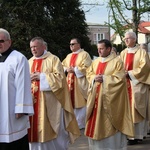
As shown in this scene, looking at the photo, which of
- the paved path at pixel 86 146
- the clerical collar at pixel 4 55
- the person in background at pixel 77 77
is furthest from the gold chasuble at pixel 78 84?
the clerical collar at pixel 4 55

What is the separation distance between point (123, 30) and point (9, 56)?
12.9 meters

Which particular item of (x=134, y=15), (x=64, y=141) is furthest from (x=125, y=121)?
(x=134, y=15)

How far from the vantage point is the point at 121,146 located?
19.6 feet

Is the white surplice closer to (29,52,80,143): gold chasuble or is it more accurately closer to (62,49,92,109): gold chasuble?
(29,52,80,143): gold chasuble

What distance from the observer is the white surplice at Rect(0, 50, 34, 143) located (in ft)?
14.5

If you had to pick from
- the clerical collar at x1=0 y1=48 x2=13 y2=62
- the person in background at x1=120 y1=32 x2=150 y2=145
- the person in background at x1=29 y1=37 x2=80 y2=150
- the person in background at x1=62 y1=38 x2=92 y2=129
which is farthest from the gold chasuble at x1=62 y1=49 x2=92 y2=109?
the clerical collar at x1=0 y1=48 x2=13 y2=62

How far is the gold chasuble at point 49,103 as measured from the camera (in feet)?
19.0

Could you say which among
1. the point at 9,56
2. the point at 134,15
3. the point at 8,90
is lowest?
the point at 8,90

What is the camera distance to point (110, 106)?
5.89 metres

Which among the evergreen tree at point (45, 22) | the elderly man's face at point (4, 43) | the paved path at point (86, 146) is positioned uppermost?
the evergreen tree at point (45, 22)

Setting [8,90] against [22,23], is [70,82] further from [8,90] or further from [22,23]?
[22,23]

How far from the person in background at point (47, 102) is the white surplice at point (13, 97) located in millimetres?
1242

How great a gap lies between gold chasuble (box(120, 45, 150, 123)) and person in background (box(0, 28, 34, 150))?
315cm

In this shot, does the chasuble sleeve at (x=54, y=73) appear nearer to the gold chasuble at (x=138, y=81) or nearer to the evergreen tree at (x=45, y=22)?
the gold chasuble at (x=138, y=81)
